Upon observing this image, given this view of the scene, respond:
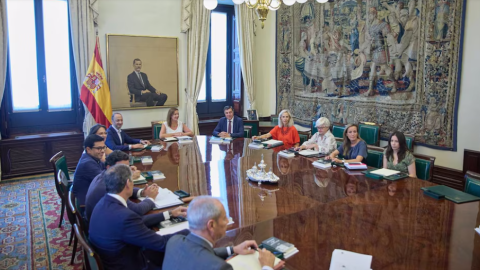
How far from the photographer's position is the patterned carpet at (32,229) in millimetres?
3922

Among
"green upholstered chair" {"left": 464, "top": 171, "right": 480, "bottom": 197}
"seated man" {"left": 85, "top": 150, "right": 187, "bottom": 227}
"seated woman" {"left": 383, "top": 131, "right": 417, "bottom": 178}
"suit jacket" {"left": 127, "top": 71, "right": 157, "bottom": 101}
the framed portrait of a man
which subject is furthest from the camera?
"suit jacket" {"left": 127, "top": 71, "right": 157, "bottom": 101}

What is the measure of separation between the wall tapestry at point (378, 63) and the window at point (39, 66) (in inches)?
182

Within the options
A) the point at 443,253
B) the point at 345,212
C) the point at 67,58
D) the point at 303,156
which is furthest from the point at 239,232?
the point at 67,58

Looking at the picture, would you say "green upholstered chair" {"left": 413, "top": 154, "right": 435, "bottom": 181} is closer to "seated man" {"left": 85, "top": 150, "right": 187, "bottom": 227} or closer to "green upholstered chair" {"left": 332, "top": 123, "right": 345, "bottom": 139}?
"green upholstered chair" {"left": 332, "top": 123, "right": 345, "bottom": 139}

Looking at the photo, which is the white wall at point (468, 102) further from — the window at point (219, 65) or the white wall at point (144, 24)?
the white wall at point (144, 24)

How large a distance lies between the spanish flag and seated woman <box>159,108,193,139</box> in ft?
5.01

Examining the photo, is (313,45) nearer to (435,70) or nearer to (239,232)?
(435,70)

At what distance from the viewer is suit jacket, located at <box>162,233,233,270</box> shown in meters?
1.84

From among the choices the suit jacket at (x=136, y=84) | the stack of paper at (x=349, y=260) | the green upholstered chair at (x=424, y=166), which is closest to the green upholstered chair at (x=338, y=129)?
the green upholstered chair at (x=424, y=166)

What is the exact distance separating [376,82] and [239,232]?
480 centimetres

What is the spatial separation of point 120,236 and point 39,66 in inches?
233

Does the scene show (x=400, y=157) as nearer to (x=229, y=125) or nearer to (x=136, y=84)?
(x=229, y=125)

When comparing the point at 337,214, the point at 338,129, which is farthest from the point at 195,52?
the point at 337,214

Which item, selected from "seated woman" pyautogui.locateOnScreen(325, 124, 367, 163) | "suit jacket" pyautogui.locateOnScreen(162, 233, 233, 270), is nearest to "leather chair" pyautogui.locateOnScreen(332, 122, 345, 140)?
"seated woman" pyautogui.locateOnScreen(325, 124, 367, 163)
